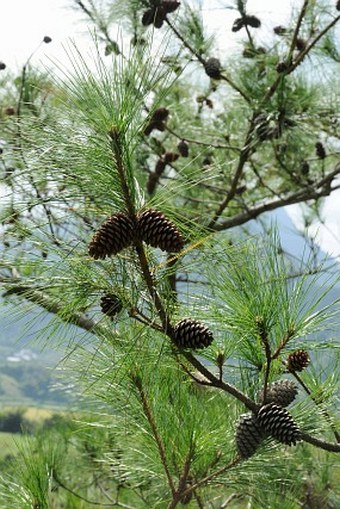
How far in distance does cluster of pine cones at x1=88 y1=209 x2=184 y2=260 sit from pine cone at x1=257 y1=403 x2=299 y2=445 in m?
0.29

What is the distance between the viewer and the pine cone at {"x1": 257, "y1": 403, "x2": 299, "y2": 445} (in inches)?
36.0

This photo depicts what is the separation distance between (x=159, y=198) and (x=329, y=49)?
69.0 inches

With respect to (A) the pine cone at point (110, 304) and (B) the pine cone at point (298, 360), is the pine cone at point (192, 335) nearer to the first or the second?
(A) the pine cone at point (110, 304)

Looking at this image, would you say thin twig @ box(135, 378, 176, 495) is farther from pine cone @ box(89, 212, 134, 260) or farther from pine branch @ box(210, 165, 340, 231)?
pine branch @ box(210, 165, 340, 231)

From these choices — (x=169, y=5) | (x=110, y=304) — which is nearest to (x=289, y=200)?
(x=169, y=5)

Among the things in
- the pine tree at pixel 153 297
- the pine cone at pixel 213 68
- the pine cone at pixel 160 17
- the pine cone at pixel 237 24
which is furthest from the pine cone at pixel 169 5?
the pine tree at pixel 153 297

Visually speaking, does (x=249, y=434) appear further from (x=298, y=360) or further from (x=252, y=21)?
(x=252, y=21)

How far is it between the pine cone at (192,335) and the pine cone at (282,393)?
189 millimetres

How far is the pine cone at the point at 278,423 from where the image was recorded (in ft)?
3.00

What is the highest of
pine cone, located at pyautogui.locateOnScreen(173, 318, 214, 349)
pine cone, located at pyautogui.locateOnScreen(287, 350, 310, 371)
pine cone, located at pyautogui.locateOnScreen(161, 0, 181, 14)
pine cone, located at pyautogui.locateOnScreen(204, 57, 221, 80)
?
pine cone, located at pyautogui.locateOnScreen(161, 0, 181, 14)

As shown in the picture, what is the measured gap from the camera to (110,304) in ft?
2.96

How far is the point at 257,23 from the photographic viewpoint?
2.26 meters

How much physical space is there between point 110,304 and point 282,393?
0.27 m

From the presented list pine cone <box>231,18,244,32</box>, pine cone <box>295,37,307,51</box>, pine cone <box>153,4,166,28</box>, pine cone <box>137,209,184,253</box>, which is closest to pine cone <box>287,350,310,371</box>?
pine cone <box>137,209,184,253</box>
